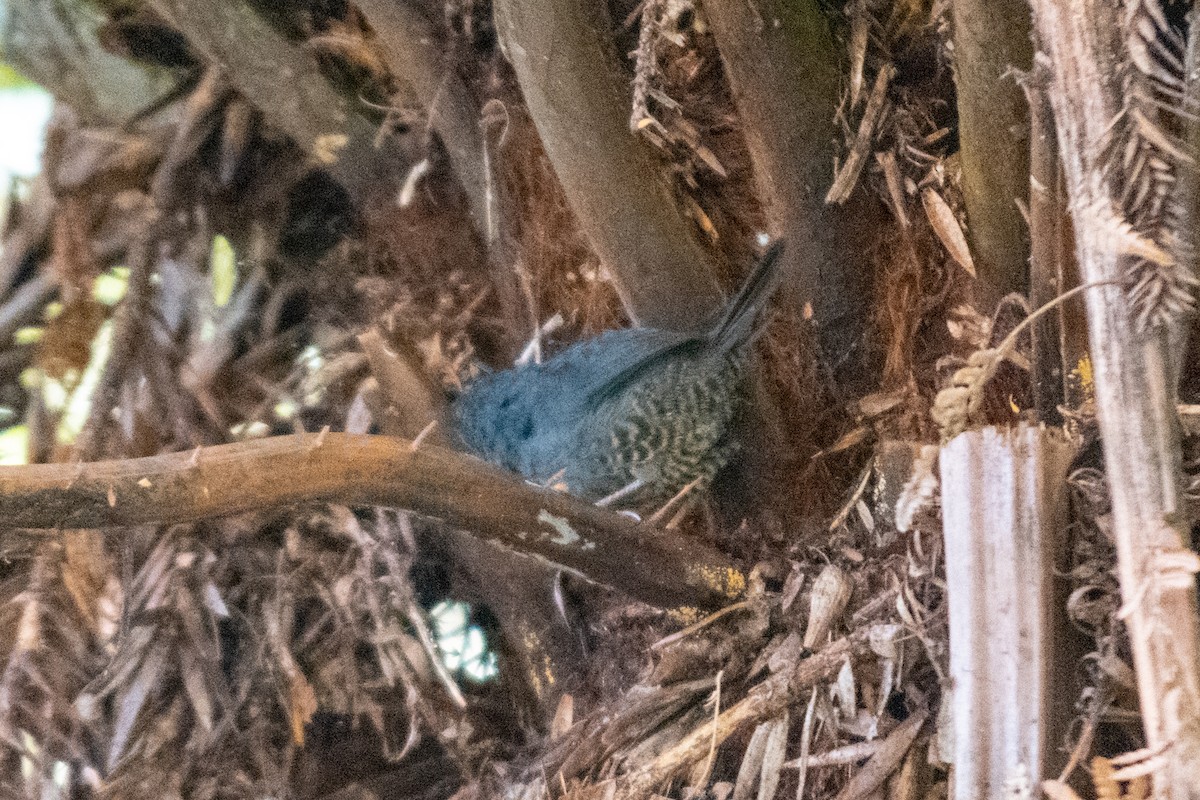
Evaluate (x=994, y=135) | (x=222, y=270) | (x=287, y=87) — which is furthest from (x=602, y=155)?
(x=222, y=270)

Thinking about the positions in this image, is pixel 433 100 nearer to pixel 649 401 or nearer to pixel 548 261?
pixel 548 261

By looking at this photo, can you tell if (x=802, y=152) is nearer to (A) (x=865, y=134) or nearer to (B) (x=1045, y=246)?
(A) (x=865, y=134)

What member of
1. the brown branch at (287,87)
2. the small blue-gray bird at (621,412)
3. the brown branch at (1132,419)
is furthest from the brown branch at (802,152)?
the brown branch at (287,87)

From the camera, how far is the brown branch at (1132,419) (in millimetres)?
978

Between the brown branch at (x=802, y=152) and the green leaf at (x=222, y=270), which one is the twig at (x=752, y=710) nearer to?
the brown branch at (x=802, y=152)

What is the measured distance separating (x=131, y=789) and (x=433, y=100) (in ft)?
5.06

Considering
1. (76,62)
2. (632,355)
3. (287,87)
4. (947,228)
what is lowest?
(632,355)

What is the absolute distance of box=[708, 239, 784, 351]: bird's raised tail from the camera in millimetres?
1721

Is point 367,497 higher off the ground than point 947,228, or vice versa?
point 947,228

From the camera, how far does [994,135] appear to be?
136cm

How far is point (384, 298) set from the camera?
2.39m

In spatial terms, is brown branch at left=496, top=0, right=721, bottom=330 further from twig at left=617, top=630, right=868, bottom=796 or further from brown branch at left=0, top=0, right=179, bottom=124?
brown branch at left=0, top=0, right=179, bottom=124

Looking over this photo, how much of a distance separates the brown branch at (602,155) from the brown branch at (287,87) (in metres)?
0.72

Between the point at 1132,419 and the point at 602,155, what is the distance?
98cm
